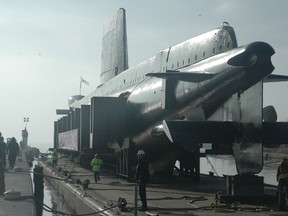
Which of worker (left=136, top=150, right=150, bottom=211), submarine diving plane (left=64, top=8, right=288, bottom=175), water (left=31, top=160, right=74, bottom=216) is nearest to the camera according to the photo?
worker (left=136, top=150, right=150, bottom=211)

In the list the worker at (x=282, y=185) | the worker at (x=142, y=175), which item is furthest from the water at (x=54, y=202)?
the worker at (x=282, y=185)

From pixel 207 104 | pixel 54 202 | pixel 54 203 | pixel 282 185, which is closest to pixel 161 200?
pixel 207 104

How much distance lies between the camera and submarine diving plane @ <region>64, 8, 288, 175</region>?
38.2 ft

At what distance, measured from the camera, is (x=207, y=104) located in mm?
13086

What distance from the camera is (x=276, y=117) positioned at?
13414 mm

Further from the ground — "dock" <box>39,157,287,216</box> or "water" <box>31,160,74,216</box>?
"dock" <box>39,157,287,216</box>

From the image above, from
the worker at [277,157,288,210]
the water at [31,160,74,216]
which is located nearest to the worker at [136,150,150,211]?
the worker at [277,157,288,210]

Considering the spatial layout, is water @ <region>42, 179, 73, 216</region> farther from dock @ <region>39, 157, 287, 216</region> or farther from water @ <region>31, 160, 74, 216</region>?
dock @ <region>39, 157, 287, 216</region>

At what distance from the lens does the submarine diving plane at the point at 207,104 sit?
11.6 metres

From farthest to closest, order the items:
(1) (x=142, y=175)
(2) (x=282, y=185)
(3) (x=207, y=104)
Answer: (3) (x=207, y=104) → (2) (x=282, y=185) → (1) (x=142, y=175)

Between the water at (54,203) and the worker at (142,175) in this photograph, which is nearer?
the worker at (142,175)

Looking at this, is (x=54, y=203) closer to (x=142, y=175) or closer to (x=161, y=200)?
(x=161, y=200)

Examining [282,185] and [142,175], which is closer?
[142,175]

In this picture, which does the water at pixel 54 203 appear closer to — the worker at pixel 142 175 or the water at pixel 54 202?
the water at pixel 54 202
